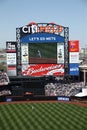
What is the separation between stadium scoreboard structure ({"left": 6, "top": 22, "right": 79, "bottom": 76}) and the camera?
54.4 metres

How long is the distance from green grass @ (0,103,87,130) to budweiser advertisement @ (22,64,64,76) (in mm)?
9154

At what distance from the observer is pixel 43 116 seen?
3894 centimetres

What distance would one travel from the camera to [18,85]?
190 ft

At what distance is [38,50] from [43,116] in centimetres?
1847

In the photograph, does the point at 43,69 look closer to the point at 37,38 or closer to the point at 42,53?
the point at 42,53

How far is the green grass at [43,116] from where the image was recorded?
3409 centimetres

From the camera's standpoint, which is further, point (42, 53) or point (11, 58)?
point (11, 58)

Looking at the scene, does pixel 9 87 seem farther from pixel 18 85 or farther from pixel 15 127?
pixel 15 127

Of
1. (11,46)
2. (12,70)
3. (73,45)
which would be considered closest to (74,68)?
(73,45)

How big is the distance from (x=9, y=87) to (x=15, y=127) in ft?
78.9

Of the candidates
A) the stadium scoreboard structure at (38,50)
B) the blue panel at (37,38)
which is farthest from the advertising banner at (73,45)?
the blue panel at (37,38)

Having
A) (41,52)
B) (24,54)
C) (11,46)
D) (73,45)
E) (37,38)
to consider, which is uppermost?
(37,38)

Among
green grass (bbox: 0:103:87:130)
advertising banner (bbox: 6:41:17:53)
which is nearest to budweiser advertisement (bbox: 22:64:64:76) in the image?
advertising banner (bbox: 6:41:17:53)

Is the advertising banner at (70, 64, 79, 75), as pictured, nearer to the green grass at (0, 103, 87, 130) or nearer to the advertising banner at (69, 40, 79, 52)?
the advertising banner at (69, 40, 79, 52)
